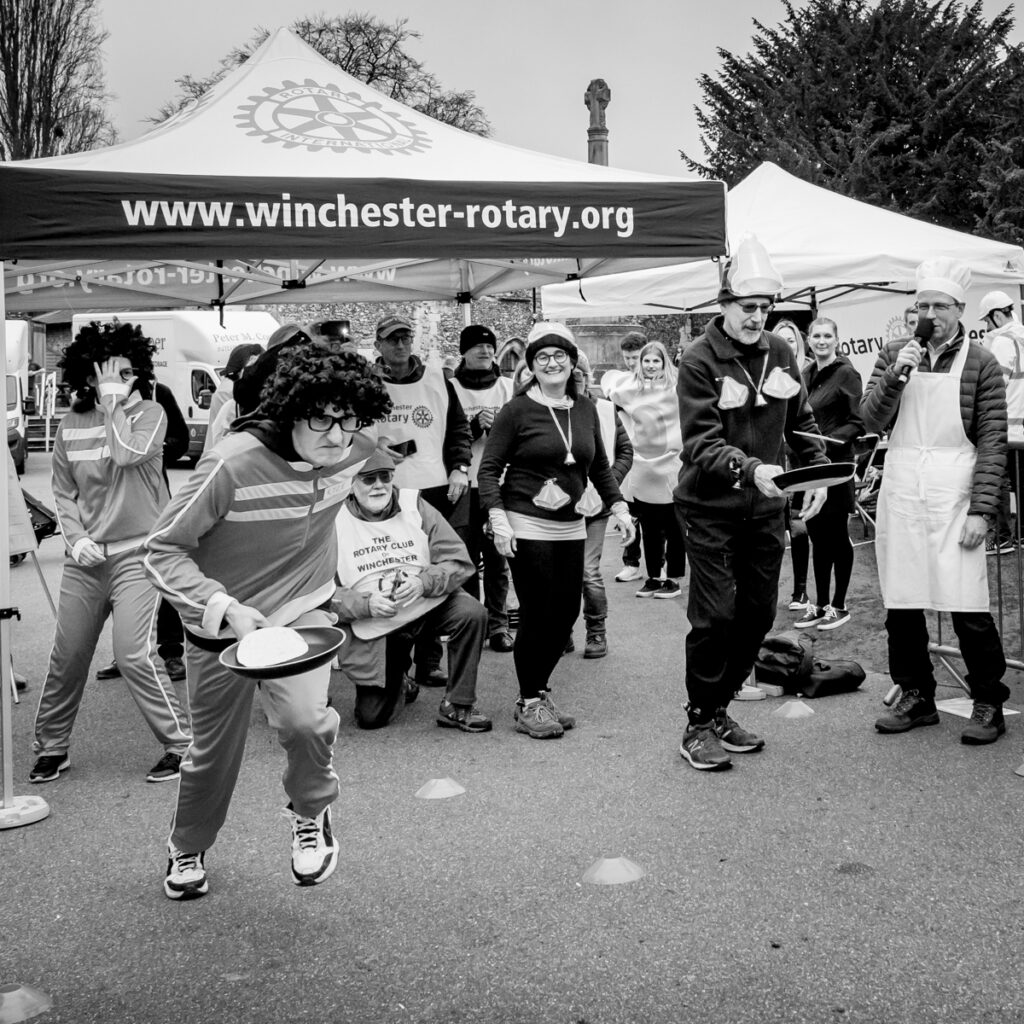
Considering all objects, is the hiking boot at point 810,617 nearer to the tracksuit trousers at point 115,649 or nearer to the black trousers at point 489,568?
the black trousers at point 489,568

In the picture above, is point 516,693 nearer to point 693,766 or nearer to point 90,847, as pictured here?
point 693,766

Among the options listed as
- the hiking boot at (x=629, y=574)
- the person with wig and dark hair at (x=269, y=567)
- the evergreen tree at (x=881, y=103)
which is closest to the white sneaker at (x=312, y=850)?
the person with wig and dark hair at (x=269, y=567)

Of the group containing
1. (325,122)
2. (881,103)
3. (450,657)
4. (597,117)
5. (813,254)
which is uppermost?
(597,117)

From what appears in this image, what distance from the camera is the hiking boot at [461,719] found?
229 inches

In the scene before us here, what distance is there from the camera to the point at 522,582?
5.71 m

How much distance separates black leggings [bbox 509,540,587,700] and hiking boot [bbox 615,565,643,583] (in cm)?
435

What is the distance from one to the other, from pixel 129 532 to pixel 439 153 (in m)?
2.35

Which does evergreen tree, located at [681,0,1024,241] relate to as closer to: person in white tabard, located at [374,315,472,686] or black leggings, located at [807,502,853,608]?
Answer: black leggings, located at [807,502,853,608]

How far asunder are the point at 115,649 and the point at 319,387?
2250 millimetres

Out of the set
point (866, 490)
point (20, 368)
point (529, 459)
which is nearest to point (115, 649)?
point (529, 459)

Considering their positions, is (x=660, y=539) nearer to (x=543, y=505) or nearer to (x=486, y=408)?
(x=486, y=408)

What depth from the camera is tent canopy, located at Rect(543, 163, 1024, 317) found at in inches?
375

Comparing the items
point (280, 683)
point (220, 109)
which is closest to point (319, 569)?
point (280, 683)

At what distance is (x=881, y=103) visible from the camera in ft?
96.7
